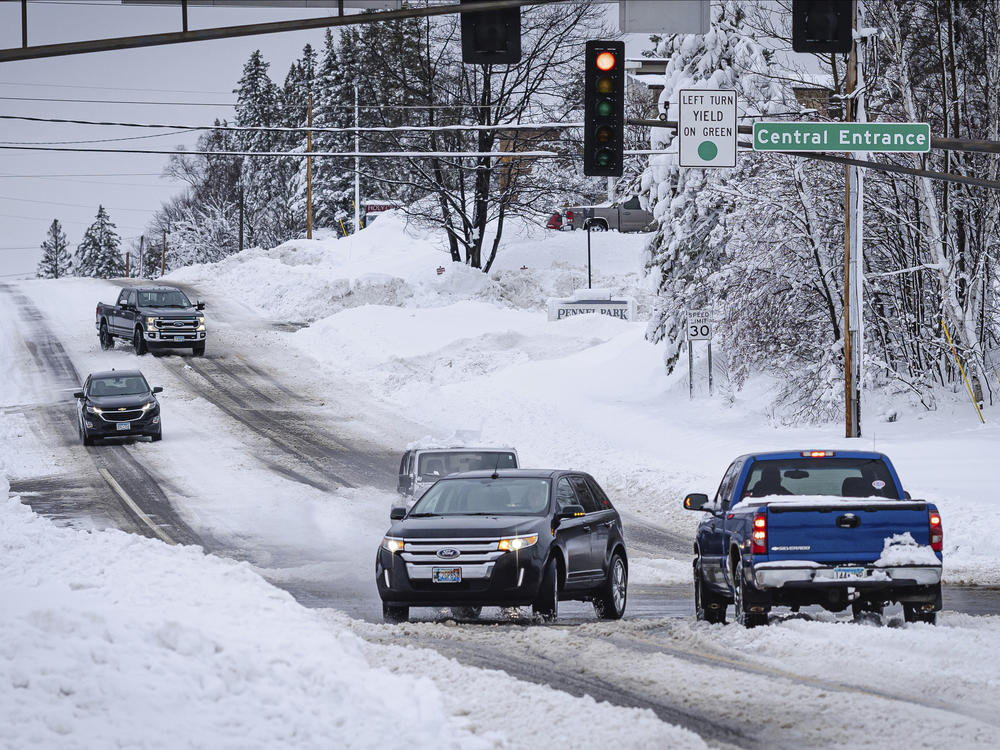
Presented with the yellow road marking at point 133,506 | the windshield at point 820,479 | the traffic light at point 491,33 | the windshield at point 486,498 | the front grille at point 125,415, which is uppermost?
the traffic light at point 491,33

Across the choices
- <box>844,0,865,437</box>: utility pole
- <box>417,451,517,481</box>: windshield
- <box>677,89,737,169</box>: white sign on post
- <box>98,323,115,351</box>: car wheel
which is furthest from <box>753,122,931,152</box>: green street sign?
<box>98,323,115,351</box>: car wheel

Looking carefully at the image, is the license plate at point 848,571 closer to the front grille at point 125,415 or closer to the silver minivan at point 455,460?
the silver minivan at point 455,460

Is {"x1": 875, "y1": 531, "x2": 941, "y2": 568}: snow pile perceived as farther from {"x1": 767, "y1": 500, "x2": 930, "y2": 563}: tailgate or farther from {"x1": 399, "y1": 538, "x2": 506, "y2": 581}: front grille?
{"x1": 399, "y1": 538, "x2": 506, "y2": 581}: front grille

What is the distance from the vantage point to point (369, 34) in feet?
257

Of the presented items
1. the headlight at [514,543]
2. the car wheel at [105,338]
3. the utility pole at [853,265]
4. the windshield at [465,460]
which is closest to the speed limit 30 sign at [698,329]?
the utility pole at [853,265]

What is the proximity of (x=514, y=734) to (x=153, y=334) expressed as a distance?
37.3m

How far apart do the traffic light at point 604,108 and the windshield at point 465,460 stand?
14.9 feet

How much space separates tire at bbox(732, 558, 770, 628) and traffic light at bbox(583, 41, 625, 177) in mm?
7122

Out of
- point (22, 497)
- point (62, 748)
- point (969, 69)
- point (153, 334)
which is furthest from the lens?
point (153, 334)

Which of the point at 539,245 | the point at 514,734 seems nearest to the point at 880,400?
the point at 514,734

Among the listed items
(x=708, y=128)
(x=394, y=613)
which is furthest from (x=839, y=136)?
(x=394, y=613)

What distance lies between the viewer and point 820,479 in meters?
13.4

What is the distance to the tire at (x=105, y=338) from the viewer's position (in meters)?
46.1

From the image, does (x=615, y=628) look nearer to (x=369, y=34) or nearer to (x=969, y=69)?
(x=969, y=69)
